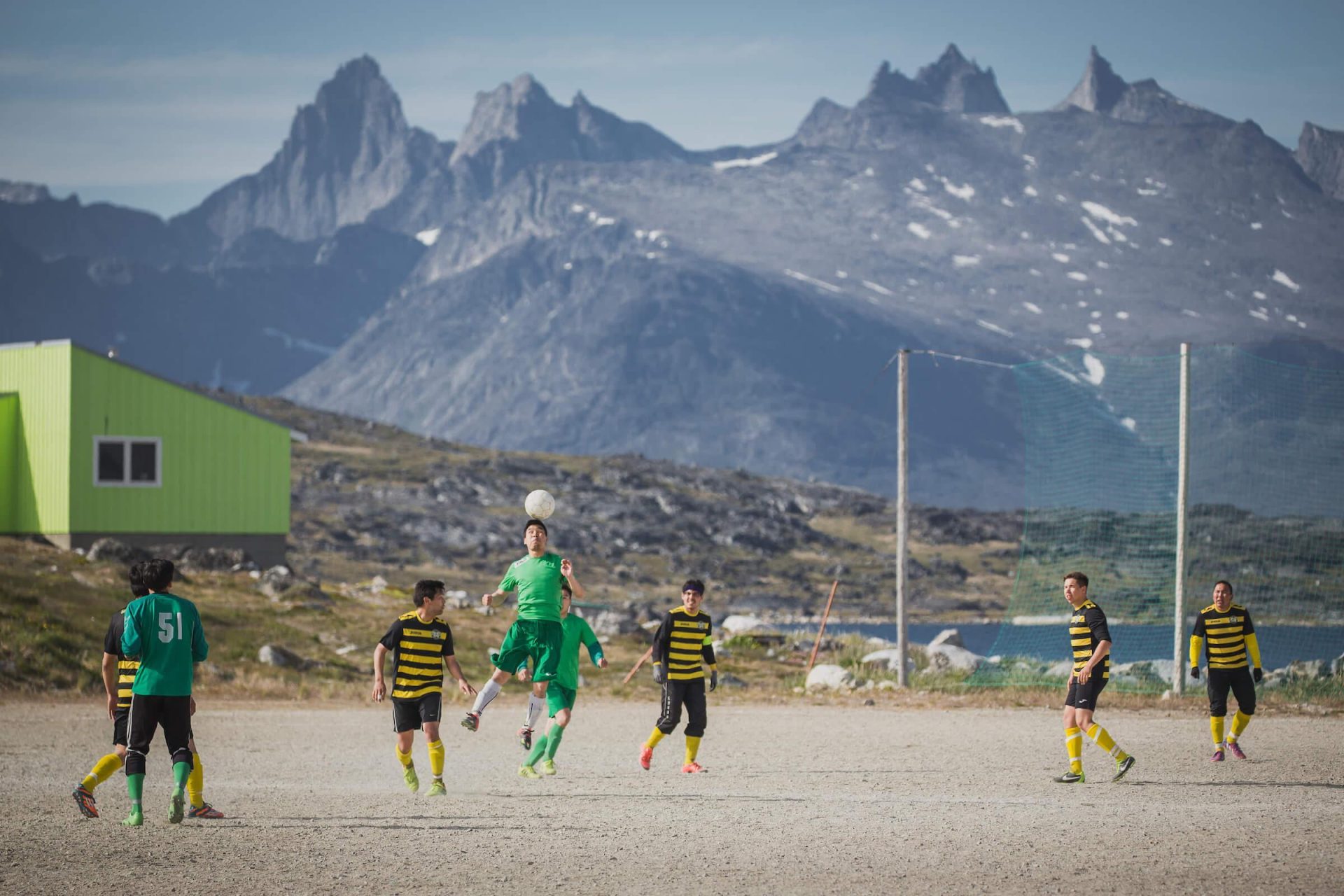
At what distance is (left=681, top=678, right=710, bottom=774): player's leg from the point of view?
50.5 feet

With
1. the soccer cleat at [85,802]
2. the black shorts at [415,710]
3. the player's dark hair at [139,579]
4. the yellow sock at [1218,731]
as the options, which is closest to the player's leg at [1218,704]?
the yellow sock at [1218,731]

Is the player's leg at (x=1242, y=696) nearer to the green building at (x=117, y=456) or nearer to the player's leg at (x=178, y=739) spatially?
the player's leg at (x=178, y=739)

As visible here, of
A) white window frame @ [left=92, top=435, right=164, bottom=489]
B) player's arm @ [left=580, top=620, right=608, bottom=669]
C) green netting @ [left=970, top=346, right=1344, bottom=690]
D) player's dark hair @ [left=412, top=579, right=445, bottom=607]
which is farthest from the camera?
white window frame @ [left=92, top=435, right=164, bottom=489]

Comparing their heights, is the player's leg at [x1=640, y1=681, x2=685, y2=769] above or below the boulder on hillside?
above

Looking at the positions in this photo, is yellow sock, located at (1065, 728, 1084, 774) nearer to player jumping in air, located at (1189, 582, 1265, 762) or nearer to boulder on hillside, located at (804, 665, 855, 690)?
player jumping in air, located at (1189, 582, 1265, 762)

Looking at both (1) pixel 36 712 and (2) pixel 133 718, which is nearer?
(2) pixel 133 718

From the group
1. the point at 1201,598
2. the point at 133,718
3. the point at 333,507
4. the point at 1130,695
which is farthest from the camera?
the point at 333,507

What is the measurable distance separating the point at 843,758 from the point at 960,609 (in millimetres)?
99400

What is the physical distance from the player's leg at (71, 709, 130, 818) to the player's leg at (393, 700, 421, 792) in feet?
7.15

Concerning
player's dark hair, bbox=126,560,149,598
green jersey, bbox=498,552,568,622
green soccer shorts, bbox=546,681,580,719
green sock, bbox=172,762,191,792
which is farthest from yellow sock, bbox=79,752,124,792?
green soccer shorts, bbox=546,681,580,719

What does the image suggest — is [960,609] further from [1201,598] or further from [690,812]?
[690,812]

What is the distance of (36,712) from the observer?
71.1 ft

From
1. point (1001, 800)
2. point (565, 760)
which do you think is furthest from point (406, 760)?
point (1001, 800)

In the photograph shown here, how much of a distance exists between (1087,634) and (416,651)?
6.01 metres
